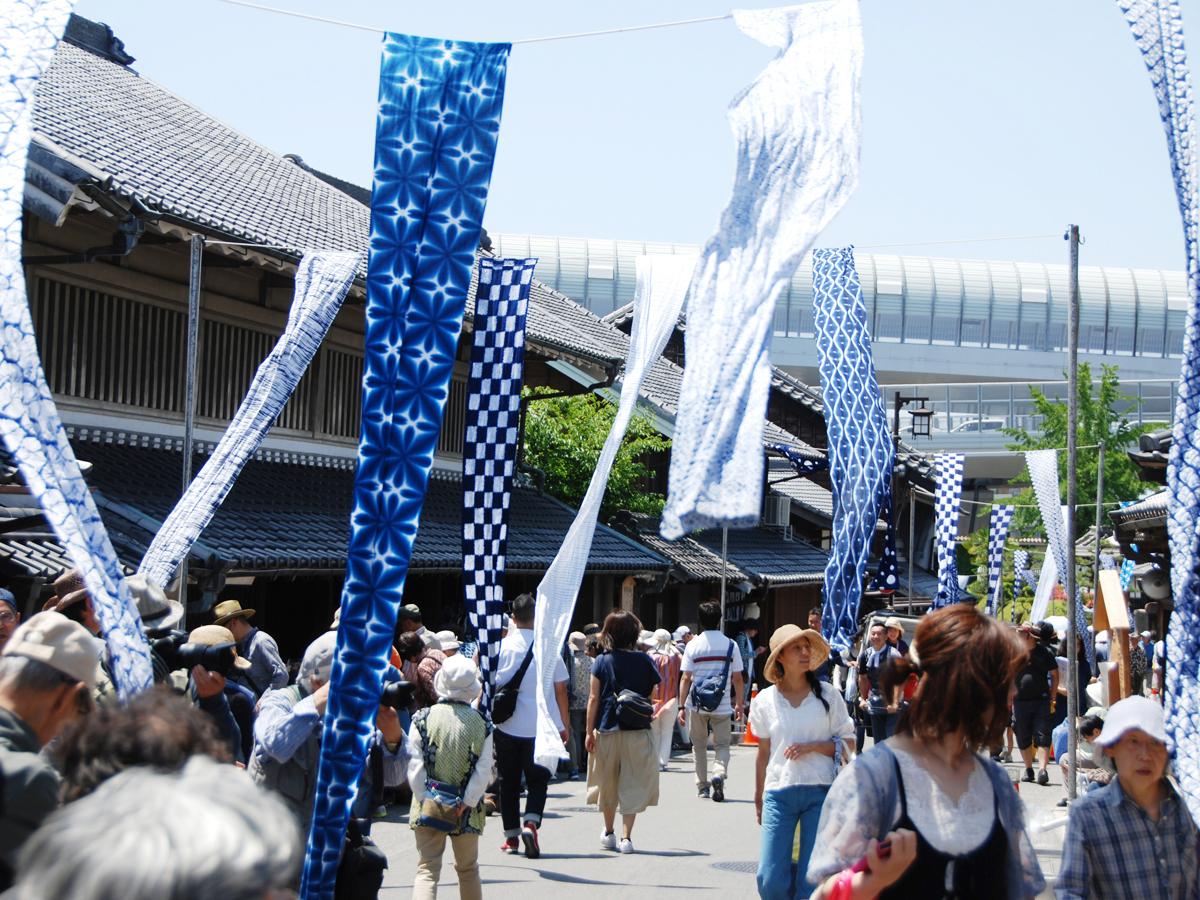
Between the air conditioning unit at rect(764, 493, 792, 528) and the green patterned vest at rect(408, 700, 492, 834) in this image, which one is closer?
the green patterned vest at rect(408, 700, 492, 834)

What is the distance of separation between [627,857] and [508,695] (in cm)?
149

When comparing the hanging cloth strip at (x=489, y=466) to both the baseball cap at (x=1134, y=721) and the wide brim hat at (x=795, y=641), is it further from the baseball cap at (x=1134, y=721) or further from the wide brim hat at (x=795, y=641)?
the baseball cap at (x=1134, y=721)

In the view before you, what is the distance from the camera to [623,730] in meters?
11.4

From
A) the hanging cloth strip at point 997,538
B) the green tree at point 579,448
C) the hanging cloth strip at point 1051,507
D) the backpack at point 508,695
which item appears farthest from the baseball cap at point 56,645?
the hanging cloth strip at point 997,538

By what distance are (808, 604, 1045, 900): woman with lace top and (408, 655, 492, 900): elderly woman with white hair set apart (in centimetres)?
415

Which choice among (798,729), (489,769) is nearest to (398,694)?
(489,769)

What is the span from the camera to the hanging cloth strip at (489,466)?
10.4 meters

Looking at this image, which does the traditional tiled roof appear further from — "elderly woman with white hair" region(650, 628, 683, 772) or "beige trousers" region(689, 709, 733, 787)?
"beige trousers" region(689, 709, 733, 787)

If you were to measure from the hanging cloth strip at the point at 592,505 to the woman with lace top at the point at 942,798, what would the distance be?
15.3ft

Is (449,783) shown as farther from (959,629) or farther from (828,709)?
(959,629)

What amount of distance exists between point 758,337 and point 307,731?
2380 millimetres

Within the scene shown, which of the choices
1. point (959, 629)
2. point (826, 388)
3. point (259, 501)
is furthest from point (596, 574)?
point (959, 629)

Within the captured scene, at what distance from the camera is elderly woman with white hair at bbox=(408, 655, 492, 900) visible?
7.98m

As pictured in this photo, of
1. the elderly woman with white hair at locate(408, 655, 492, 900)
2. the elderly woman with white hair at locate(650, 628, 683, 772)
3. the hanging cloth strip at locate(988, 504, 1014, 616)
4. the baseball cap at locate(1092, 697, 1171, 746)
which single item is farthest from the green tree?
the baseball cap at locate(1092, 697, 1171, 746)
